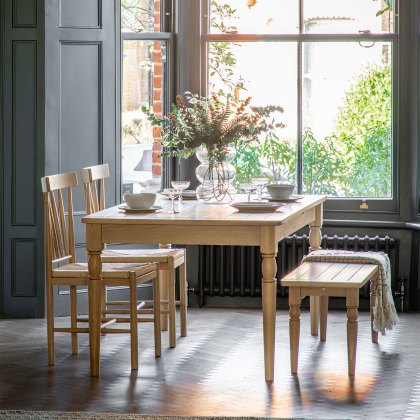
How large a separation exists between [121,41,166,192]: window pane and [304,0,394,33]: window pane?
1.06 metres

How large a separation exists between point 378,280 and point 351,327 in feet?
2.28

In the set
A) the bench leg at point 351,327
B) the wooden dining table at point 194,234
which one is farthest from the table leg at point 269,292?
the bench leg at point 351,327

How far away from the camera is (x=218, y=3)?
23.6 ft

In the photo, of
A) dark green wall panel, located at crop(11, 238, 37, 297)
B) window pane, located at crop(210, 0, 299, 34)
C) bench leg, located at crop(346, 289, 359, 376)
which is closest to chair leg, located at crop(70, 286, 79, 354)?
dark green wall panel, located at crop(11, 238, 37, 297)

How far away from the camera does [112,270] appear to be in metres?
5.32

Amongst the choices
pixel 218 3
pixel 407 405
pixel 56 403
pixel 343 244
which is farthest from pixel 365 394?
pixel 218 3

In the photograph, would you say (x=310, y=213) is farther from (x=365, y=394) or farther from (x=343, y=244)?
(x=365, y=394)

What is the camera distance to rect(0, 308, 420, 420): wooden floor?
4531mm

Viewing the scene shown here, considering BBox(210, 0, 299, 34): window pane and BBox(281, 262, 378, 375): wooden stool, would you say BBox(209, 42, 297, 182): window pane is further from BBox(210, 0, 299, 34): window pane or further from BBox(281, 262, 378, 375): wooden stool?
BBox(281, 262, 378, 375): wooden stool

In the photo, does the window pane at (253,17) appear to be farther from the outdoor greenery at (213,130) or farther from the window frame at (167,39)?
the outdoor greenery at (213,130)

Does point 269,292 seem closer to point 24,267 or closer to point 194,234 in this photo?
point 194,234

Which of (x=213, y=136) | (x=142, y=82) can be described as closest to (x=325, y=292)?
(x=213, y=136)

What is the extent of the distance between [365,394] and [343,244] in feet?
7.49

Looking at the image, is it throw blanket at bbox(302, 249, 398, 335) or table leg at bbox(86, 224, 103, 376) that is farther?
throw blanket at bbox(302, 249, 398, 335)
